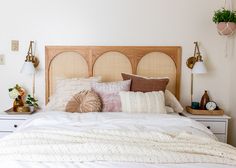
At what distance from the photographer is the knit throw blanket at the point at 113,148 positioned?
150cm

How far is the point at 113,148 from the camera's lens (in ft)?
5.17

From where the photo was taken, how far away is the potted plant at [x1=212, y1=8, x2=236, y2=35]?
3023 millimetres

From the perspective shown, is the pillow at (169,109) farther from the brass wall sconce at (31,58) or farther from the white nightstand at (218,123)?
the brass wall sconce at (31,58)

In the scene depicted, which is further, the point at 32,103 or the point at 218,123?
the point at 32,103

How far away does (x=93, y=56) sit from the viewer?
128 inches

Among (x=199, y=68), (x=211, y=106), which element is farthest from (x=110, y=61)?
(x=211, y=106)

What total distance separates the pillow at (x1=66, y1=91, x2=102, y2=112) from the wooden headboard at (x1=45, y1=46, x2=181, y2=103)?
53 cm

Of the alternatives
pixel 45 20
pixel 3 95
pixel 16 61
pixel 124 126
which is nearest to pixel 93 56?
pixel 45 20

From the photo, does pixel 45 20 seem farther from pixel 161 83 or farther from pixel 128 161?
pixel 128 161

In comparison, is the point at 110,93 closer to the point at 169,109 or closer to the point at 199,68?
the point at 169,109

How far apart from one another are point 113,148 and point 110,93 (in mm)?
1240

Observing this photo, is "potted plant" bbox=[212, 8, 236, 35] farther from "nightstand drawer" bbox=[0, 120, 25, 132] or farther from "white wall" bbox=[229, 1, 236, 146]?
"nightstand drawer" bbox=[0, 120, 25, 132]

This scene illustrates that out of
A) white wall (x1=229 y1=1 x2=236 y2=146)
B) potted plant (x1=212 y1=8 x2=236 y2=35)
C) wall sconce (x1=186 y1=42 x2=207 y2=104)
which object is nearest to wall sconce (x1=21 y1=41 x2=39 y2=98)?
wall sconce (x1=186 y1=42 x2=207 y2=104)

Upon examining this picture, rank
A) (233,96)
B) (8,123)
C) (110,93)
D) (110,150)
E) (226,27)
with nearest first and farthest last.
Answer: (110,150) < (110,93) < (8,123) < (226,27) < (233,96)
